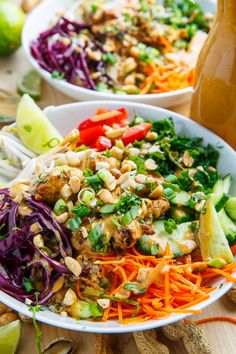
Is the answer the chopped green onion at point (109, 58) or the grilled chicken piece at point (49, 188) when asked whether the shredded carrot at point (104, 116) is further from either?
the chopped green onion at point (109, 58)

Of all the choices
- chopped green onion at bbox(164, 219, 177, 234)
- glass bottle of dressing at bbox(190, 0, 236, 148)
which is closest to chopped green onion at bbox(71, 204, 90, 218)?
chopped green onion at bbox(164, 219, 177, 234)

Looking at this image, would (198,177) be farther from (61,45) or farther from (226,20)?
(61,45)

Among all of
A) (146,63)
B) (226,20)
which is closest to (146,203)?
(226,20)

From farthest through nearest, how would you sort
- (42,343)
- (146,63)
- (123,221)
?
(146,63)
(42,343)
(123,221)

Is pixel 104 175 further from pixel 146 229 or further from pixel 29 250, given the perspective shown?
pixel 29 250

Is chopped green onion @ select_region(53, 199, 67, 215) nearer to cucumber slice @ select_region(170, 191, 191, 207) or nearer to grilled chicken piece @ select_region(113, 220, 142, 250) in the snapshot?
grilled chicken piece @ select_region(113, 220, 142, 250)

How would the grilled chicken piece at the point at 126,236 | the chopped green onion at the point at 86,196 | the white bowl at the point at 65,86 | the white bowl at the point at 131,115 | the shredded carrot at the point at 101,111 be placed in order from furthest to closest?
the white bowl at the point at 65,86
the shredded carrot at the point at 101,111
the chopped green onion at the point at 86,196
the grilled chicken piece at the point at 126,236
the white bowl at the point at 131,115

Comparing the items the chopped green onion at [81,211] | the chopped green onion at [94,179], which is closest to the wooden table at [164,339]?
the chopped green onion at [81,211]

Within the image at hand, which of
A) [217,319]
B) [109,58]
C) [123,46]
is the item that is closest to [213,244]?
[217,319]
